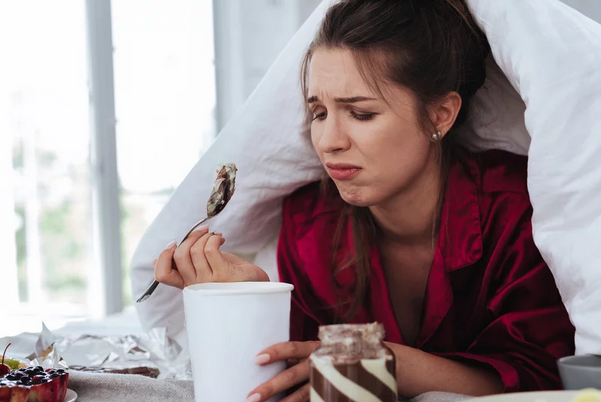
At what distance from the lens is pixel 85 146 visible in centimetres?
233

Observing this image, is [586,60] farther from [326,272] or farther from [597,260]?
[326,272]

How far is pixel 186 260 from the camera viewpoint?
33.6 inches

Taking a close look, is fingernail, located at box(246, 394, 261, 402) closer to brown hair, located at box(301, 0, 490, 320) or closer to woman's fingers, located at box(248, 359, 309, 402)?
woman's fingers, located at box(248, 359, 309, 402)

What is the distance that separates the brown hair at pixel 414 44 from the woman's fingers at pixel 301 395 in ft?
1.54

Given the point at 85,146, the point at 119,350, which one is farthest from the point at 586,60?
the point at 85,146

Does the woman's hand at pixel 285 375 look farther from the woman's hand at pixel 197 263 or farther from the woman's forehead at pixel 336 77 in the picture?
the woman's forehead at pixel 336 77

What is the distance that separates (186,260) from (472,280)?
0.47m

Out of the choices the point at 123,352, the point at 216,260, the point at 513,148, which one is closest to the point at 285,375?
the point at 216,260

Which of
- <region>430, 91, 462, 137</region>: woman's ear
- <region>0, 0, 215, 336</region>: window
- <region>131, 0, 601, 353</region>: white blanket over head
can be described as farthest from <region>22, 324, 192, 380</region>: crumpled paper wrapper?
<region>0, 0, 215, 336</region>: window

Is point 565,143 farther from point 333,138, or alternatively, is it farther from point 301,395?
point 301,395

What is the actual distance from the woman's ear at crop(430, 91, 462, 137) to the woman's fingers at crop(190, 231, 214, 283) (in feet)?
1.39

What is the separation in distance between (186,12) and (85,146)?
58 cm

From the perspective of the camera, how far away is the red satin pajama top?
0.90 m

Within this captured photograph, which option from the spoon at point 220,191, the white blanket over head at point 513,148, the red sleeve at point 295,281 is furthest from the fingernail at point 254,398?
the red sleeve at point 295,281
